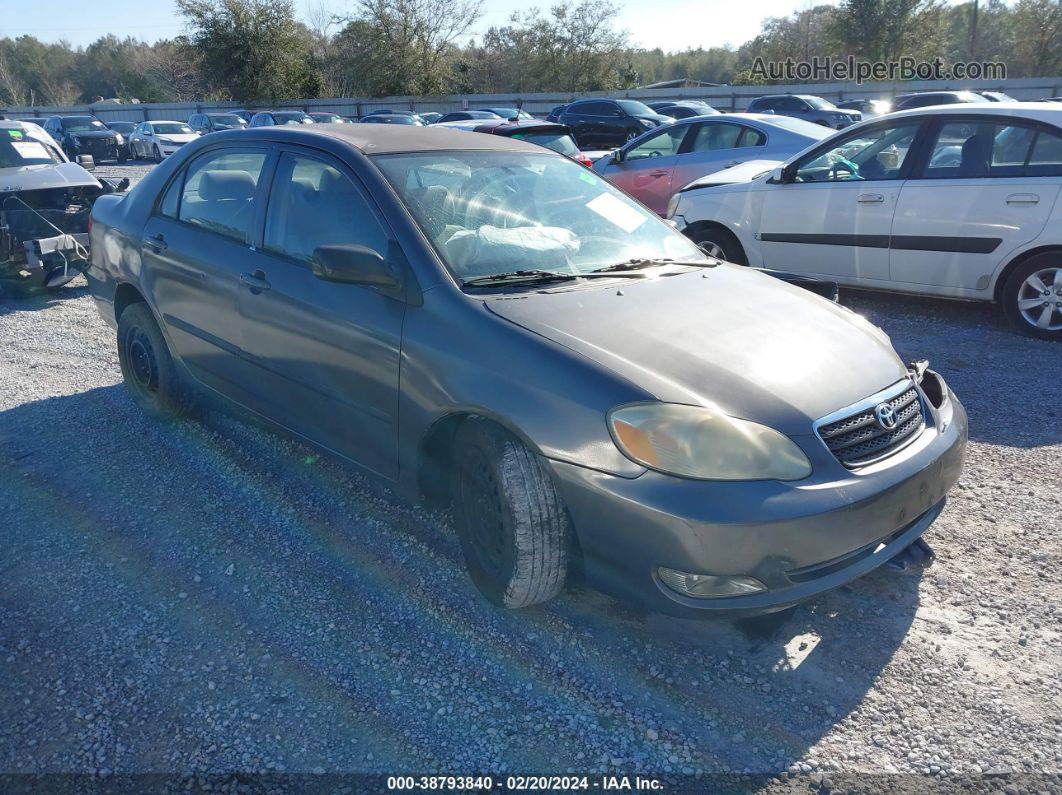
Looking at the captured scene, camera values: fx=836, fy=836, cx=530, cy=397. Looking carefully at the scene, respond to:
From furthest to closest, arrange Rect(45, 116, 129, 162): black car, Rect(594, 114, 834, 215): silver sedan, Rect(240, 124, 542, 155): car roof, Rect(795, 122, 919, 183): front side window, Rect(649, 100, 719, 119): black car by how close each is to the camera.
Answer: Rect(45, 116, 129, 162): black car
Rect(649, 100, 719, 119): black car
Rect(594, 114, 834, 215): silver sedan
Rect(795, 122, 919, 183): front side window
Rect(240, 124, 542, 155): car roof

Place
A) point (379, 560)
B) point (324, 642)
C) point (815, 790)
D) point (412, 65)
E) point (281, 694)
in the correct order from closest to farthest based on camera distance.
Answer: point (815, 790)
point (281, 694)
point (324, 642)
point (379, 560)
point (412, 65)

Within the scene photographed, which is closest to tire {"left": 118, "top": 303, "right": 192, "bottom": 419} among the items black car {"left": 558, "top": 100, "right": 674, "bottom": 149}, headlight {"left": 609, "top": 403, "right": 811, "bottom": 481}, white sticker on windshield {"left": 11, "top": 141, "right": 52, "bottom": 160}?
Answer: headlight {"left": 609, "top": 403, "right": 811, "bottom": 481}

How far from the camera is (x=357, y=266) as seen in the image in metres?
3.08

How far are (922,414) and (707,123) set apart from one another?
26.1 feet

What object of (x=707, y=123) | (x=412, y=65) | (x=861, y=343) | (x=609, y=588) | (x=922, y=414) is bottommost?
(x=609, y=588)

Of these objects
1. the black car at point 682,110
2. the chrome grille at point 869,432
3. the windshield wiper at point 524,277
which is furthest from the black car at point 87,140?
the chrome grille at point 869,432

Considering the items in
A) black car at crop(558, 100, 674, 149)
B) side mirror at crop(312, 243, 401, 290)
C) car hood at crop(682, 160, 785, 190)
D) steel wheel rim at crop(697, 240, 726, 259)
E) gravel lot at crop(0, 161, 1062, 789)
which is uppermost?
black car at crop(558, 100, 674, 149)

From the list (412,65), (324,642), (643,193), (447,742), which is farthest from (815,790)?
(412,65)

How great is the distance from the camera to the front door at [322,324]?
322cm

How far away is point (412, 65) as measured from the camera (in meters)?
48.0

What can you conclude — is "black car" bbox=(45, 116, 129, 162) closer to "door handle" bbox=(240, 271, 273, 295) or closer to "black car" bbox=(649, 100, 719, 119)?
"black car" bbox=(649, 100, 719, 119)

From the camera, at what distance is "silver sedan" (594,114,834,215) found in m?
9.88

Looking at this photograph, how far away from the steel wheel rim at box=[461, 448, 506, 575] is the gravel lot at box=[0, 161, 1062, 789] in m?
0.24

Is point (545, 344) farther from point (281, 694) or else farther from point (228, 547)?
point (228, 547)
